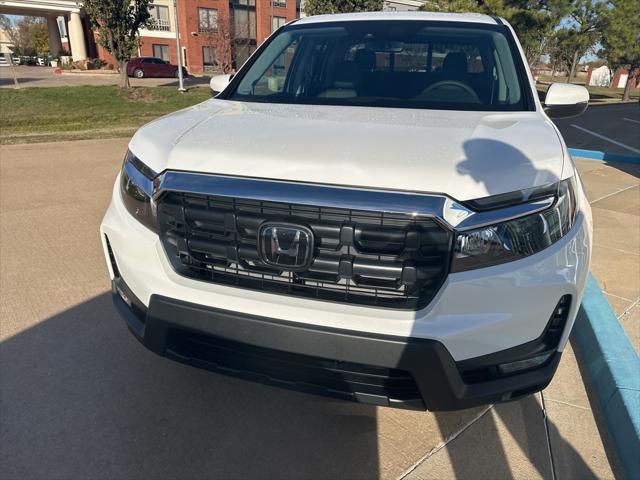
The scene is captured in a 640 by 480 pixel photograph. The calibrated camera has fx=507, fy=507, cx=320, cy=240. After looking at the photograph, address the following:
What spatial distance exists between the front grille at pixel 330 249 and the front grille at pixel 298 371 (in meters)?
0.24

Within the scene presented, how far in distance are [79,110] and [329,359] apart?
53.5ft

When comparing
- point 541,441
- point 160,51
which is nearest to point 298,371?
point 541,441

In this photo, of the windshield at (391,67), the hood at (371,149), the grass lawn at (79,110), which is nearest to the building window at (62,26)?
the grass lawn at (79,110)

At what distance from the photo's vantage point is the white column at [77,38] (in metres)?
45.1

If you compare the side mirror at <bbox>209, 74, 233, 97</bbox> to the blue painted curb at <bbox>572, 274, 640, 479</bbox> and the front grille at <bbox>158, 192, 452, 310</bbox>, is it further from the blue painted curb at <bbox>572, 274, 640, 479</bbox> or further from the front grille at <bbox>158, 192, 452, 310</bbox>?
the blue painted curb at <bbox>572, 274, 640, 479</bbox>

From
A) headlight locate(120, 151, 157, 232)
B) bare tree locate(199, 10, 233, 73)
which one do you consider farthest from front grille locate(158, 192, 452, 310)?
bare tree locate(199, 10, 233, 73)

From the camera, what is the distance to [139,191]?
212 centimetres

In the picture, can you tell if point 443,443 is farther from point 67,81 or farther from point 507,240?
point 67,81

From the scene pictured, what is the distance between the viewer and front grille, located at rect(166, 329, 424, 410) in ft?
6.03

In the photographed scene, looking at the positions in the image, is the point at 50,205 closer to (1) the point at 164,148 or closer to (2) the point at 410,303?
(1) the point at 164,148

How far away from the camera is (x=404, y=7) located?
52062 mm

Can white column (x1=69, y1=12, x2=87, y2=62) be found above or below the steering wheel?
below

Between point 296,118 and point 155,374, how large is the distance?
5.00 feet

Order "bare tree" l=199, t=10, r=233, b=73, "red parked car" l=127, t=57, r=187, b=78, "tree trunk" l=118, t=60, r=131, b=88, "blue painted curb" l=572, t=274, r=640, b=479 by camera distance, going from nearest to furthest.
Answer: "blue painted curb" l=572, t=274, r=640, b=479, "tree trunk" l=118, t=60, r=131, b=88, "red parked car" l=127, t=57, r=187, b=78, "bare tree" l=199, t=10, r=233, b=73
